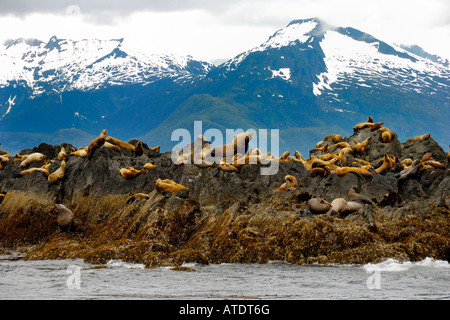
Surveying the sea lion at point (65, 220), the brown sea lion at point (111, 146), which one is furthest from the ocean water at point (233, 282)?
the brown sea lion at point (111, 146)

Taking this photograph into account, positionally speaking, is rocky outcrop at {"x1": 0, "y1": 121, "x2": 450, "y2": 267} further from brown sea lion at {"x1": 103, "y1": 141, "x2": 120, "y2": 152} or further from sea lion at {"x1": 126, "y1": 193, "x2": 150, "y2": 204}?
brown sea lion at {"x1": 103, "y1": 141, "x2": 120, "y2": 152}

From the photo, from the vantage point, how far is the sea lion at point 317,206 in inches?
653

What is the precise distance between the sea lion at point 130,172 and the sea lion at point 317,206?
7.71m

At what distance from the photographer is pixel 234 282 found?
12.9 meters

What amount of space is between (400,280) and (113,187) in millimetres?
12145

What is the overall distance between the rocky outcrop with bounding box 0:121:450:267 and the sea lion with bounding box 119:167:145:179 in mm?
170

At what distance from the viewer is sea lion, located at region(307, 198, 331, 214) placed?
653 inches

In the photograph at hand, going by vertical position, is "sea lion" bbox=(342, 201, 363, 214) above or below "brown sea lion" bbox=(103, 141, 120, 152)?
below

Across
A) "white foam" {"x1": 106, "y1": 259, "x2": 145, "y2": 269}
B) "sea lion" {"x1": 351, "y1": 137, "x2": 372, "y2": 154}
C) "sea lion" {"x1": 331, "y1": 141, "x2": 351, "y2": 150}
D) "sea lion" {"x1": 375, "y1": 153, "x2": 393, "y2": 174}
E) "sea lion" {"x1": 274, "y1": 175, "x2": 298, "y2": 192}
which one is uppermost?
"sea lion" {"x1": 331, "y1": 141, "x2": 351, "y2": 150}

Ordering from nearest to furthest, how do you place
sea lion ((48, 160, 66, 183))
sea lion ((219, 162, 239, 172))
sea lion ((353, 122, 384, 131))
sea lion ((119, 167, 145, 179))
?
1. sea lion ((219, 162, 239, 172))
2. sea lion ((119, 167, 145, 179))
3. sea lion ((48, 160, 66, 183))
4. sea lion ((353, 122, 384, 131))

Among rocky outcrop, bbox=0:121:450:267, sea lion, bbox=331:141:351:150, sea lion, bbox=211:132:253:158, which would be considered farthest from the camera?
sea lion, bbox=331:141:351:150

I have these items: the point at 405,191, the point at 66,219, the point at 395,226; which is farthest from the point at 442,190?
the point at 66,219

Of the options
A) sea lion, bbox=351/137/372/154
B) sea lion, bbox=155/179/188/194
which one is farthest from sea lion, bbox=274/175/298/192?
sea lion, bbox=351/137/372/154

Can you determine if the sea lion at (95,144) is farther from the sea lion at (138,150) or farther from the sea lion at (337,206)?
the sea lion at (337,206)
